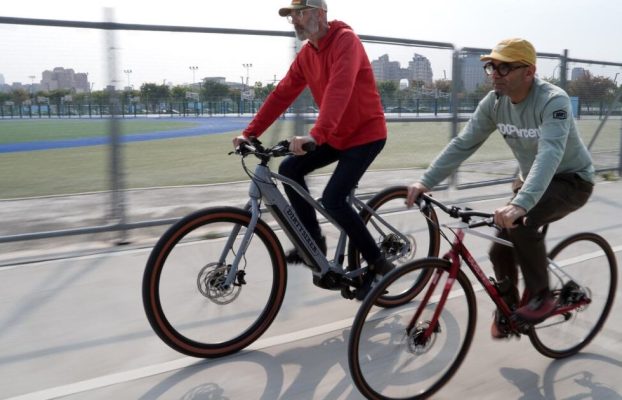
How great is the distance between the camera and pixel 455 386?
3.31 meters

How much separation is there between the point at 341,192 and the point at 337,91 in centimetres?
64

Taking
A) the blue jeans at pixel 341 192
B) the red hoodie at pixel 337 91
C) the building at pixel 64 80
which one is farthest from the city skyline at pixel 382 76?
the blue jeans at pixel 341 192

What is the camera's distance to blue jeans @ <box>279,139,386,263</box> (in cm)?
393

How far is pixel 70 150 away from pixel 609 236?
251 inches

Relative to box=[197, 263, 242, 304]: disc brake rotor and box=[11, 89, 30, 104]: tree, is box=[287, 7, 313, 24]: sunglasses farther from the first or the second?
box=[11, 89, 30, 104]: tree

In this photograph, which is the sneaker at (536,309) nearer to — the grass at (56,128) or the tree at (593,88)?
the grass at (56,128)

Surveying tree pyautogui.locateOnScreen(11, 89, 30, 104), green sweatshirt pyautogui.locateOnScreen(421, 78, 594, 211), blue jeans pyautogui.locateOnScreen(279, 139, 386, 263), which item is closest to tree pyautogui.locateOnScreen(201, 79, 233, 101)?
tree pyautogui.locateOnScreen(11, 89, 30, 104)

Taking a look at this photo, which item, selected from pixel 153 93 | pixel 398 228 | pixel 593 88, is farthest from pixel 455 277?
pixel 593 88

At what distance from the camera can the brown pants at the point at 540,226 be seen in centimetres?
320

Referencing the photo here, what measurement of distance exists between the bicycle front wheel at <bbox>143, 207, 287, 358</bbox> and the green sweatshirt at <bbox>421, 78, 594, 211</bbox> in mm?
1103

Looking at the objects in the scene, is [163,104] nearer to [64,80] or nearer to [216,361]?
[64,80]

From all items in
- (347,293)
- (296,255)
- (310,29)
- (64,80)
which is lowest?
(347,293)

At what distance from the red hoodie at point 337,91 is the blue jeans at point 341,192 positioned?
10 cm

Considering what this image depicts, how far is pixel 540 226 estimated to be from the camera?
3.26 m
